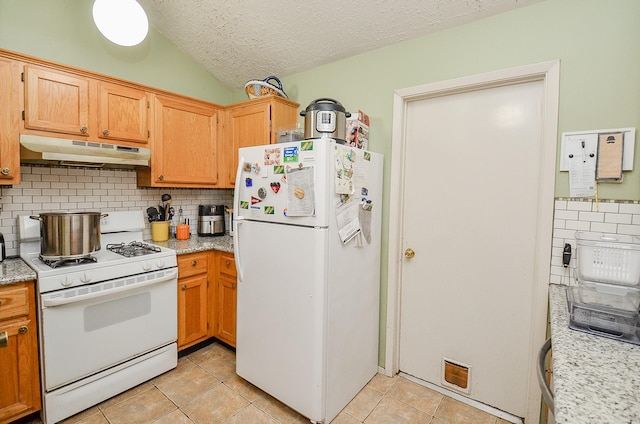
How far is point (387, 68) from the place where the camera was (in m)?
2.23

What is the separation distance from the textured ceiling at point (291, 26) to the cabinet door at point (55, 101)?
0.88m

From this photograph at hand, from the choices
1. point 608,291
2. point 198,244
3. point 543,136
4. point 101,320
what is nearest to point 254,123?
point 198,244

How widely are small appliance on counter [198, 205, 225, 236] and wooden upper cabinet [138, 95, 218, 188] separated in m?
0.23

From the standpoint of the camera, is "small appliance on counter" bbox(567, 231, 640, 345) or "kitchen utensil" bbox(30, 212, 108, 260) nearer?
"small appliance on counter" bbox(567, 231, 640, 345)

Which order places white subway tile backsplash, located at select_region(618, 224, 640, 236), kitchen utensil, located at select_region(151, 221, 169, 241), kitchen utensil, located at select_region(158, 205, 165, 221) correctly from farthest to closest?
1. kitchen utensil, located at select_region(158, 205, 165, 221)
2. kitchen utensil, located at select_region(151, 221, 169, 241)
3. white subway tile backsplash, located at select_region(618, 224, 640, 236)

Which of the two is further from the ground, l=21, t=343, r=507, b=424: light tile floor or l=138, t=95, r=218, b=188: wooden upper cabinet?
l=138, t=95, r=218, b=188: wooden upper cabinet

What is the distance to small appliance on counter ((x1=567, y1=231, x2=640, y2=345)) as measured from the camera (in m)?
1.10

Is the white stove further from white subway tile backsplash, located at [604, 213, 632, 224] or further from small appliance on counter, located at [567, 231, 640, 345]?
white subway tile backsplash, located at [604, 213, 632, 224]

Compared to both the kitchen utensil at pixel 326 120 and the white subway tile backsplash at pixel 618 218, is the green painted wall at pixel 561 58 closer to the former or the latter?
the white subway tile backsplash at pixel 618 218

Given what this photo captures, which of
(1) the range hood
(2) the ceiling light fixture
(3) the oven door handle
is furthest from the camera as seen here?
(2) the ceiling light fixture

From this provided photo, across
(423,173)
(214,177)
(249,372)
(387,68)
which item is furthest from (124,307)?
(387,68)

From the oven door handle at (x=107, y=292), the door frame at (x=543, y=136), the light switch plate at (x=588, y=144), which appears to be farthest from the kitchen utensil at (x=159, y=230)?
the light switch plate at (x=588, y=144)

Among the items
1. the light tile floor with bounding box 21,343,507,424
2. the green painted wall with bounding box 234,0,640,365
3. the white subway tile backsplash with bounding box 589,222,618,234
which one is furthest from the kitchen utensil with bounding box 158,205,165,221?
the white subway tile backsplash with bounding box 589,222,618,234

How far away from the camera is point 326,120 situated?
6.29ft
